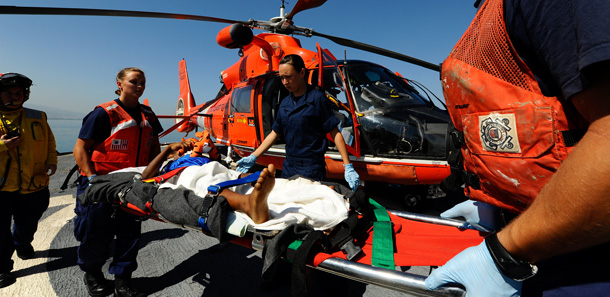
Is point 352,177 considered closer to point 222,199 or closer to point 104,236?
point 222,199

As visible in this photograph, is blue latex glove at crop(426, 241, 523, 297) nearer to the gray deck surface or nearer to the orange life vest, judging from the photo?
the orange life vest

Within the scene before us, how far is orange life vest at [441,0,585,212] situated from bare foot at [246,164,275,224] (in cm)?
104

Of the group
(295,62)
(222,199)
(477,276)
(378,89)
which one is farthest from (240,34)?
(477,276)

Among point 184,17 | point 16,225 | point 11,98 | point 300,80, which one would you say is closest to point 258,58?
point 184,17

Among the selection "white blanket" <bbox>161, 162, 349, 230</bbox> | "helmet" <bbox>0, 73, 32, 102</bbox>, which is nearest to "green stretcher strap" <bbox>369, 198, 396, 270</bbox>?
"white blanket" <bbox>161, 162, 349, 230</bbox>

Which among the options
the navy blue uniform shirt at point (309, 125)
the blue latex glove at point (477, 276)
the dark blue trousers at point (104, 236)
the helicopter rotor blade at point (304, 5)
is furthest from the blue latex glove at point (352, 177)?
the helicopter rotor blade at point (304, 5)

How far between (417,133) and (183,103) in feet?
30.5

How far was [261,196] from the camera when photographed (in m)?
1.63

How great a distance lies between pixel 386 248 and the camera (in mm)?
1429

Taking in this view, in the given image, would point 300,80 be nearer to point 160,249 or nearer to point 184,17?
point 184,17

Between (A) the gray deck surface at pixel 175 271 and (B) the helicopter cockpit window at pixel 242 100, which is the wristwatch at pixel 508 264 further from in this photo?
(B) the helicopter cockpit window at pixel 242 100

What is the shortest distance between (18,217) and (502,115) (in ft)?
15.1

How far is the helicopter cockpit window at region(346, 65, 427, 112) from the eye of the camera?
4039 millimetres

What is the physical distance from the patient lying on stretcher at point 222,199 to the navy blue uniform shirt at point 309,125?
57cm
